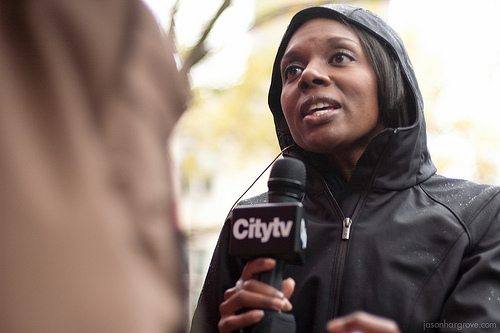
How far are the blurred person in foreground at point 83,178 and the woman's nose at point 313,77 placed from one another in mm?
1583

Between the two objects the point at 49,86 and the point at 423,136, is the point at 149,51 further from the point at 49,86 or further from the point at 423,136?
the point at 423,136

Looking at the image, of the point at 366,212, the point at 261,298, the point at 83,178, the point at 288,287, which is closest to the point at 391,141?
the point at 366,212

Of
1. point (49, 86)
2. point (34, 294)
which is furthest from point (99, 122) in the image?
Answer: point (34, 294)

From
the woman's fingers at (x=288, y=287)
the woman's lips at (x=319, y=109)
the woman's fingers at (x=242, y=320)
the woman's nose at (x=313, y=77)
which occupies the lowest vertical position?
the woman's fingers at (x=242, y=320)

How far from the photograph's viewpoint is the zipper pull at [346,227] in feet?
6.77

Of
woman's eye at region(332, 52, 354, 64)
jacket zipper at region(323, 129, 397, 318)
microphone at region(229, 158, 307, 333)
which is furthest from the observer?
woman's eye at region(332, 52, 354, 64)

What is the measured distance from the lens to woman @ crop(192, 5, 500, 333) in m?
1.87

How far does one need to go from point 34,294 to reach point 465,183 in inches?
77.6

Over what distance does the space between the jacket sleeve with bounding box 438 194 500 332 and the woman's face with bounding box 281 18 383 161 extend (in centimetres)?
60

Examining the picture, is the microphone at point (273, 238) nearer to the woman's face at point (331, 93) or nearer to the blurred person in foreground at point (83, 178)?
the woman's face at point (331, 93)

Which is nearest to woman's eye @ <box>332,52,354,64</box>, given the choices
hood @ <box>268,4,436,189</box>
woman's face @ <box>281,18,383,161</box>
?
woman's face @ <box>281,18,383,161</box>

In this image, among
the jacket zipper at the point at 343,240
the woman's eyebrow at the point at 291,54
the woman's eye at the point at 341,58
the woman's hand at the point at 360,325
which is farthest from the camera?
the woman's eyebrow at the point at 291,54

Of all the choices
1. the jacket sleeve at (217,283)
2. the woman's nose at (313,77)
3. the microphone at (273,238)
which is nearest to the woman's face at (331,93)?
the woman's nose at (313,77)

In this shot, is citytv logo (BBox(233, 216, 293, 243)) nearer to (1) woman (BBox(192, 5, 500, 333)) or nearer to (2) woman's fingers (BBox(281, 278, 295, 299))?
(1) woman (BBox(192, 5, 500, 333))
